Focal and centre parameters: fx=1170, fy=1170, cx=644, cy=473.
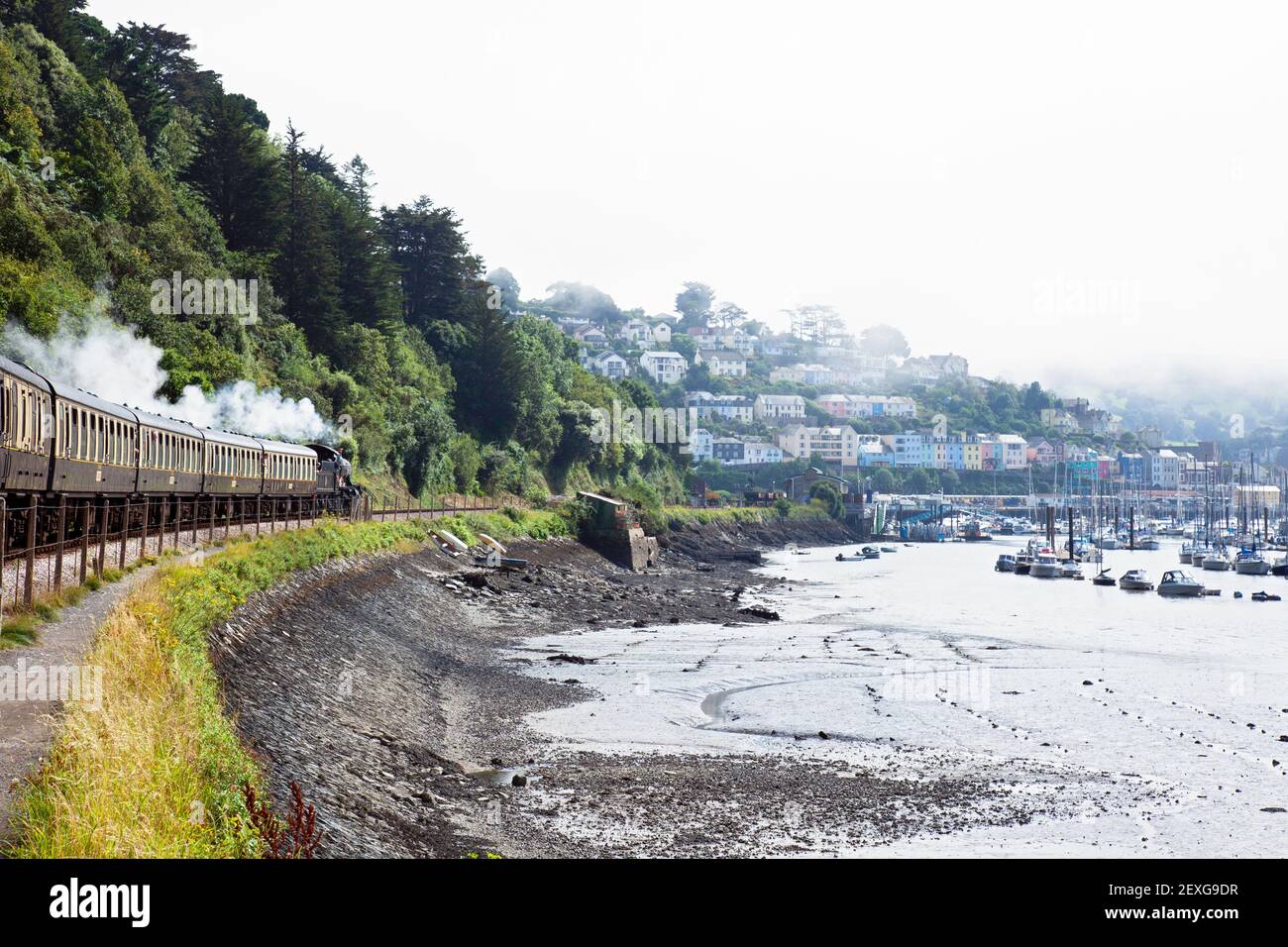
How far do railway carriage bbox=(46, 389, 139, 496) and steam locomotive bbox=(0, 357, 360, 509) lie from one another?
0.9 inches

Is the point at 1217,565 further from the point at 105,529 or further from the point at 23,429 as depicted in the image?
the point at 23,429

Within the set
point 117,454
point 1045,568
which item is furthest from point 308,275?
point 1045,568

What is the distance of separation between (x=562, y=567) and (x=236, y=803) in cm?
6004

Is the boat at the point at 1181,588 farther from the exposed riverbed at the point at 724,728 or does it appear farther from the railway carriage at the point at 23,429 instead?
the railway carriage at the point at 23,429

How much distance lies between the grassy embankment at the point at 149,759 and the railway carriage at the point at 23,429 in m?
3.07

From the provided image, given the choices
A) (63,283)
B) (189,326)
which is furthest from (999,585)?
(63,283)

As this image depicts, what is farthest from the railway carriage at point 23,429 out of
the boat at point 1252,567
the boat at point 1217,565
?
the boat at point 1217,565

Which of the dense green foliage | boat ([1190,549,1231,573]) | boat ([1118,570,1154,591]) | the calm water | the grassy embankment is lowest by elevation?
boat ([1190,549,1231,573])

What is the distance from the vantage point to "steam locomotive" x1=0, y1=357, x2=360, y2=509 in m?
21.5

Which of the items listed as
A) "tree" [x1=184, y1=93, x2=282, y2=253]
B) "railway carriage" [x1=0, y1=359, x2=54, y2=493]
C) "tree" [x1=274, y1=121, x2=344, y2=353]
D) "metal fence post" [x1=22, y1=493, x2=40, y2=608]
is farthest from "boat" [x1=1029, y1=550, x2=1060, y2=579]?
"metal fence post" [x1=22, y1=493, x2=40, y2=608]

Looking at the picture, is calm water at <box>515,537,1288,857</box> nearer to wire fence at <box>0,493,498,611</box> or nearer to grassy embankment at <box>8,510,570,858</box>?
wire fence at <box>0,493,498,611</box>

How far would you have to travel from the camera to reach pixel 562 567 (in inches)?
2820
